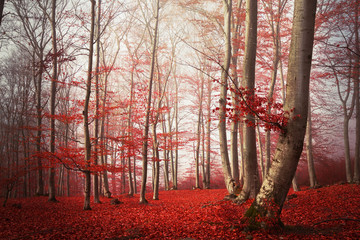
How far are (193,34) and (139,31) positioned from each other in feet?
11.4

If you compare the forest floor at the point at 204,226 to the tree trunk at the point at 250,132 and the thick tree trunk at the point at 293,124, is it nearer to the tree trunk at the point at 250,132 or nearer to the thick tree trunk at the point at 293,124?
the thick tree trunk at the point at 293,124

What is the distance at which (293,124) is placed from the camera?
11.4ft

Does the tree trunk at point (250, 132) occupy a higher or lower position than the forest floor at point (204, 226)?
higher

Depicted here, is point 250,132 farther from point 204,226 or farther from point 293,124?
point 204,226

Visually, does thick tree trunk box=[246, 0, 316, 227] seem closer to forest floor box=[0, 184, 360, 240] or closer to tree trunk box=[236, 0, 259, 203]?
forest floor box=[0, 184, 360, 240]

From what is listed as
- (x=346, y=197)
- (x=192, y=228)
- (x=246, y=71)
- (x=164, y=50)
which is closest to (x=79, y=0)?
(x=164, y=50)

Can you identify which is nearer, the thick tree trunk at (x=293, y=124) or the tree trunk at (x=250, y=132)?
the thick tree trunk at (x=293, y=124)

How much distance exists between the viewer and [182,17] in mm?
12961

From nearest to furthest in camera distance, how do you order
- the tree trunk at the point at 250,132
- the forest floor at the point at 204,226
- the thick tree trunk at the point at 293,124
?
the thick tree trunk at the point at 293,124, the forest floor at the point at 204,226, the tree trunk at the point at 250,132

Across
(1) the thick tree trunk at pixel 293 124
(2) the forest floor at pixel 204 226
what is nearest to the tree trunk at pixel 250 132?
(2) the forest floor at pixel 204 226

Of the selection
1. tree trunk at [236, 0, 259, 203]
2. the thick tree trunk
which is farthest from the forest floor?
tree trunk at [236, 0, 259, 203]

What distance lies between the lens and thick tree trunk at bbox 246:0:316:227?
3.46 meters

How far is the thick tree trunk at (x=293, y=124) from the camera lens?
136 inches

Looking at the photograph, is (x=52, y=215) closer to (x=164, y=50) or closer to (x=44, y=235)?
(x=44, y=235)
